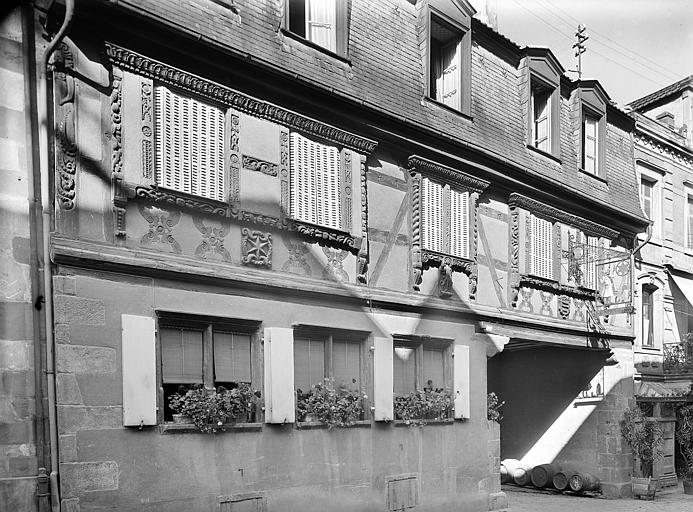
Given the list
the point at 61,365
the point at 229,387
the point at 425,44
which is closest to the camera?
the point at 61,365

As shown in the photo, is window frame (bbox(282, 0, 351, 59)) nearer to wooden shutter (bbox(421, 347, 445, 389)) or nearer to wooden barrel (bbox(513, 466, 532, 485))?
wooden shutter (bbox(421, 347, 445, 389))

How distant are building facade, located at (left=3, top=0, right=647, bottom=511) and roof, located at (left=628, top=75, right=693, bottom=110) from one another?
8.68m

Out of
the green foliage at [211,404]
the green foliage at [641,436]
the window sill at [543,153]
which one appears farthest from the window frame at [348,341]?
the green foliage at [641,436]

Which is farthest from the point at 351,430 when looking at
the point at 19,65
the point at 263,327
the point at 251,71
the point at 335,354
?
the point at 19,65

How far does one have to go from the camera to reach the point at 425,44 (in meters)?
12.2

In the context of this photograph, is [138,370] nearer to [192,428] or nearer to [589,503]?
[192,428]

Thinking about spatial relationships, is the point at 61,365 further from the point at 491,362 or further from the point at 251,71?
the point at 491,362

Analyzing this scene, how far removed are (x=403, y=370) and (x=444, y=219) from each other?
8.41ft

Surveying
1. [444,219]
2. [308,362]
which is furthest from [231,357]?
[444,219]

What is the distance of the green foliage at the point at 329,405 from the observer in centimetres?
972

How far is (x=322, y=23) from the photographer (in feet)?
35.3

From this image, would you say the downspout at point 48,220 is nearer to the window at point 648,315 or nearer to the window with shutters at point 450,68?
the window with shutters at point 450,68

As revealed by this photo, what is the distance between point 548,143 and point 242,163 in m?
8.05

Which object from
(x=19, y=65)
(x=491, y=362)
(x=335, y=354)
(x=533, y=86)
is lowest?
(x=491, y=362)
